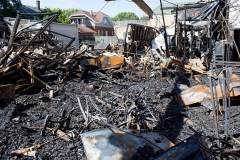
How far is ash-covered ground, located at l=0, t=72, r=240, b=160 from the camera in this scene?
441cm

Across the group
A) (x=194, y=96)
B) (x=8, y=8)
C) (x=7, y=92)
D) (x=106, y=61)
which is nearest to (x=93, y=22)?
(x=8, y=8)

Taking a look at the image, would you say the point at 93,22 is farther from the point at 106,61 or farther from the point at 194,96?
the point at 194,96

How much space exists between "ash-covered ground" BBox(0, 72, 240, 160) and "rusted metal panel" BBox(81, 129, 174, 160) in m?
0.52

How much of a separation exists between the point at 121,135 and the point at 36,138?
5.98 ft

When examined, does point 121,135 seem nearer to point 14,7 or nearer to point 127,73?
point 127,73

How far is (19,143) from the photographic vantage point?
443cm

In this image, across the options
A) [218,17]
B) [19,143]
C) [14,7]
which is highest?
[14,7]

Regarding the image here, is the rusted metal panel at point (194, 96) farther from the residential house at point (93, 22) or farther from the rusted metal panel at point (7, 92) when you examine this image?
the residential house at point (93, 22)

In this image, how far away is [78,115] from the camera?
6027 millimetres

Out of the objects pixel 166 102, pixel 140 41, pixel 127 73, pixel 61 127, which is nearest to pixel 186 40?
pixel 140 41

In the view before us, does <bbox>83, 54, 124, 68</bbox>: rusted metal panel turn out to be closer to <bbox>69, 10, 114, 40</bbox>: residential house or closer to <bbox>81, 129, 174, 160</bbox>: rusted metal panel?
<bbox>81, 129, 174, 160</bbox>: rusted metal panel

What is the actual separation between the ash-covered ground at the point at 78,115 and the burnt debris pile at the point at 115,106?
0.02 meters

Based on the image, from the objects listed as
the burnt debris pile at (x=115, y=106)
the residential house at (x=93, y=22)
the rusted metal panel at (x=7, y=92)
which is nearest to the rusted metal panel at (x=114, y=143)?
the burnt debris pile at (x=115, y=106)

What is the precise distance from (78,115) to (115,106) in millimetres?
1057
